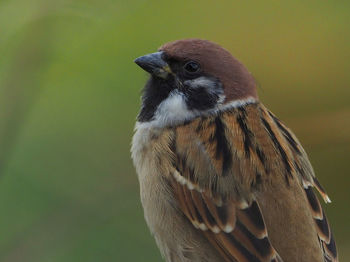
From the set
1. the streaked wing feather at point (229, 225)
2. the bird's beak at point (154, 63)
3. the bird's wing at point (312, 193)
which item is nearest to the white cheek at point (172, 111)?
the bird's beak at point (154, 63)

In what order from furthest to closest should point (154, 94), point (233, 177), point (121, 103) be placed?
point (121, 103) < point (154, 94) < point (233, 177)

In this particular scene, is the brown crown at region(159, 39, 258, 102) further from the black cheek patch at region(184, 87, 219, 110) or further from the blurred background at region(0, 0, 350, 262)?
the blurred background at region(0, 0, 350, 262)

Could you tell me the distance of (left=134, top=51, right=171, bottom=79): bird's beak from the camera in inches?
178

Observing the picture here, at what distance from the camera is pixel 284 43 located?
225 inches

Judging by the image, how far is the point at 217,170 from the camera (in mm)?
4180

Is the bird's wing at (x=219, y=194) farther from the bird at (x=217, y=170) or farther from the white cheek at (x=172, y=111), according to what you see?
the white cheek at (x=172, y=111)

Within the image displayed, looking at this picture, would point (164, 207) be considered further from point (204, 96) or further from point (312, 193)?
point (312, 193)

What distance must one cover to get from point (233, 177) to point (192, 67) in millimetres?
709

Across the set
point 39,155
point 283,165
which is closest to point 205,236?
point 283,165

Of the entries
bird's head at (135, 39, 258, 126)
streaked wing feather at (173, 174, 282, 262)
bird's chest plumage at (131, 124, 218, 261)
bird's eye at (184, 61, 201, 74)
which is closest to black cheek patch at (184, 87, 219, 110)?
bird's head at (135, 39, 258, 126)

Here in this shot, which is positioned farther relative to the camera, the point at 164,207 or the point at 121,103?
the point at 121,103

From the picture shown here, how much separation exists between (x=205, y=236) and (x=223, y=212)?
0.62 feet

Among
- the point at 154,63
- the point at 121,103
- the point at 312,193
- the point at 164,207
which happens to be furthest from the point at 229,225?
the point at 121,103

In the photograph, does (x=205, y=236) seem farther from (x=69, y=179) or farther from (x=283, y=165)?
(x=69, y=179)
